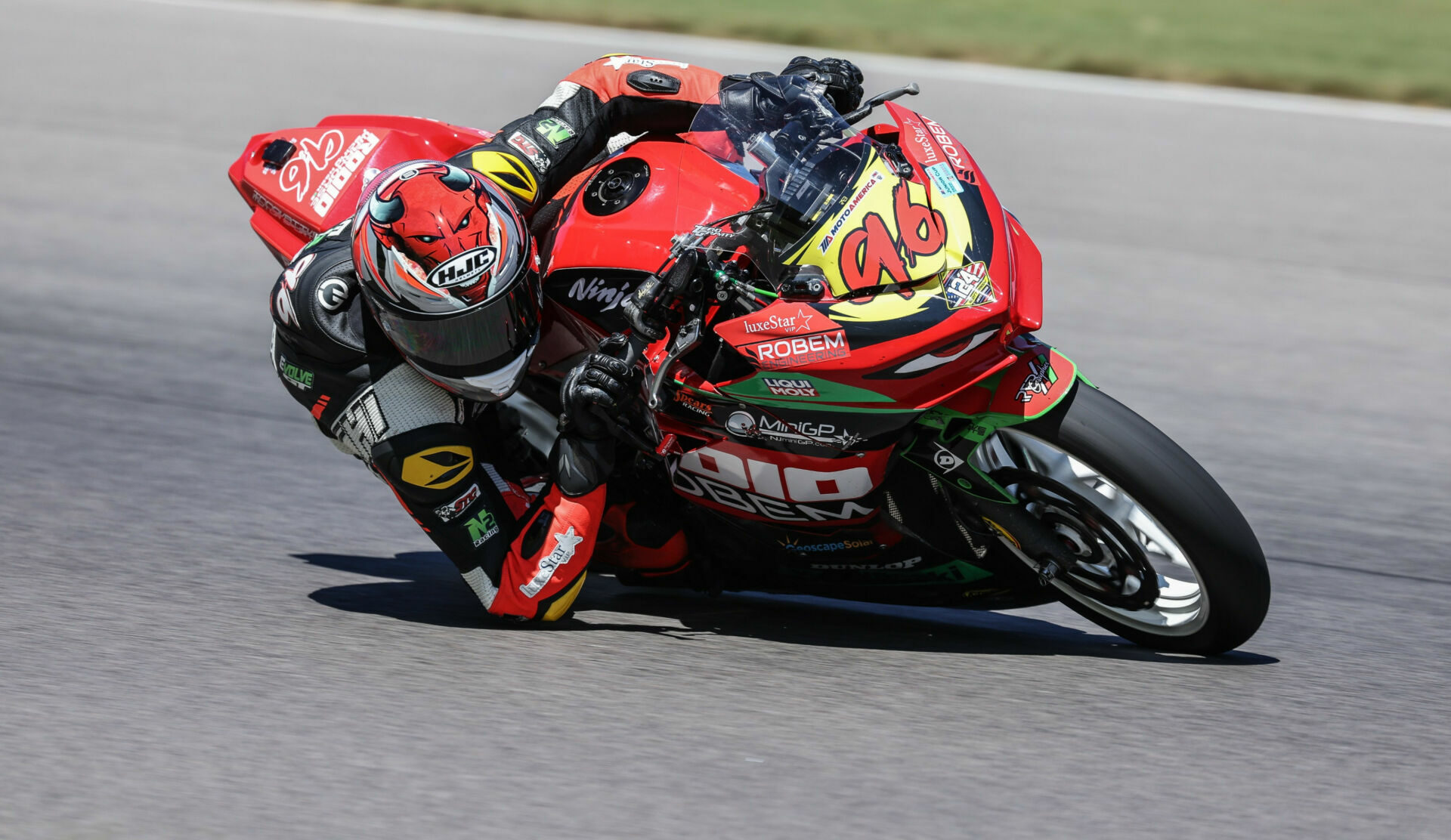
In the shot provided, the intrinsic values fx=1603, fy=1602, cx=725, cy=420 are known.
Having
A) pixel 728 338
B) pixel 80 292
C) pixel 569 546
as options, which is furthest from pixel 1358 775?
pixel 80 292

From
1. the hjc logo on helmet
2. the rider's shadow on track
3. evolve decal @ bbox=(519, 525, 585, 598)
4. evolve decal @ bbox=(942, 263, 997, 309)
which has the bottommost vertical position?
the rider's shadow on track

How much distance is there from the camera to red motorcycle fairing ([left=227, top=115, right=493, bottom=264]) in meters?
4.24

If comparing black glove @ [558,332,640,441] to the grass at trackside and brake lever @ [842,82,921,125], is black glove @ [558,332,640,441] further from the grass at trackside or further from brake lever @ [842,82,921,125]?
the grass at trackside

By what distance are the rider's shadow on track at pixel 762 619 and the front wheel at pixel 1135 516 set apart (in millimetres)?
181

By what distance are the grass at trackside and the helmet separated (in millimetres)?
8504

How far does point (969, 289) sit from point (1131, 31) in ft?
32.8

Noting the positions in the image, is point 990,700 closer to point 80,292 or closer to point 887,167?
point 887,167

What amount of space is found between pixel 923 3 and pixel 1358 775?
1100 centimetres

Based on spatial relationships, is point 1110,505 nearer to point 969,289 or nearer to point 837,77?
point 969,289

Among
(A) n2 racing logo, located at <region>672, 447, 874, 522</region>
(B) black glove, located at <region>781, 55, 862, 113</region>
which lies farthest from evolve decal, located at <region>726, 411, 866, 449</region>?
(B) black glove, located at <region>781, 55, 862, 113</region>

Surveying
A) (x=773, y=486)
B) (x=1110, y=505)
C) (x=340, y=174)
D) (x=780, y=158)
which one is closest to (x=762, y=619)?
(x=773, y=486)

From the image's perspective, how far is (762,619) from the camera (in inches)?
163

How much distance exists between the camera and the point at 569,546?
152 inches

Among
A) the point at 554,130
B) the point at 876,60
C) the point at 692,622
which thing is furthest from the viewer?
the point at 876,60
